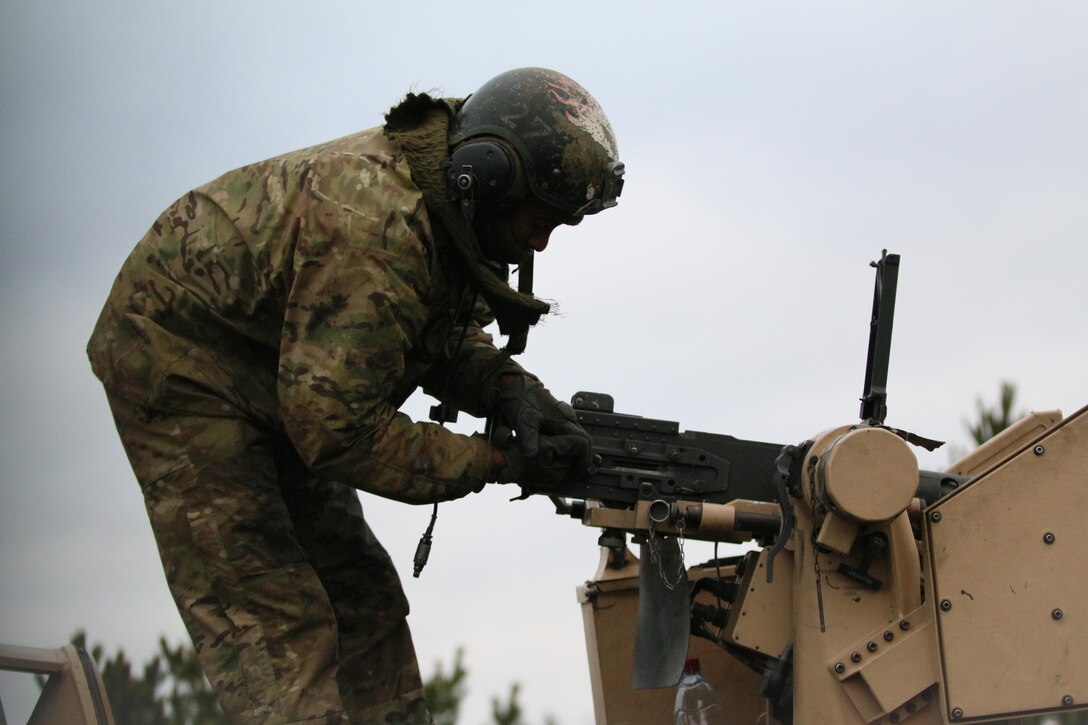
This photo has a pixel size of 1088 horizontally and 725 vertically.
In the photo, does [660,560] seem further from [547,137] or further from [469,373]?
[547,137]

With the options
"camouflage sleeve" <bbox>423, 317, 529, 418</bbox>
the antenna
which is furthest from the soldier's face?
the antenna

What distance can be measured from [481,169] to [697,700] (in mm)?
2118

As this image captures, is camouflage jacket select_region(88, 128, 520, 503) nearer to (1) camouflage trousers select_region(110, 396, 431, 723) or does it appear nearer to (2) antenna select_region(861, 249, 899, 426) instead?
(1) camouflage trousers select_region(110, 396, 431, 723)

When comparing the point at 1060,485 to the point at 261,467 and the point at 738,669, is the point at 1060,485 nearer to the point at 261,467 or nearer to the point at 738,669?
the point at 738,669

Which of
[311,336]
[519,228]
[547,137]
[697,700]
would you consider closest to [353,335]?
[311,336]

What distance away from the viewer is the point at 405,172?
13.1ft

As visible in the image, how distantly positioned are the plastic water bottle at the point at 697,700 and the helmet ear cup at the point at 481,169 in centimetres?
190

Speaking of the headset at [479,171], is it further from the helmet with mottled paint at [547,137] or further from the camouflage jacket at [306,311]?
the camouflage jacket at [306,311]

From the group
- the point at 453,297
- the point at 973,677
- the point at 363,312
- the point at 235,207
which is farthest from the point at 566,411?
the point at 973,677

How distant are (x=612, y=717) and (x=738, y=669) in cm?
48

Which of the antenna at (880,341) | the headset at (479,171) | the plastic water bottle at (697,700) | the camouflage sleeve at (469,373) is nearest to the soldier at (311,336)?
the headset at (479,171)

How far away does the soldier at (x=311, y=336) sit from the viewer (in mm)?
3742

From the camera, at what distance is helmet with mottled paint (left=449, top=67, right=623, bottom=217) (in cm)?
407

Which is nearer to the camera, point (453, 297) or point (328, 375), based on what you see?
point (328, 375)
